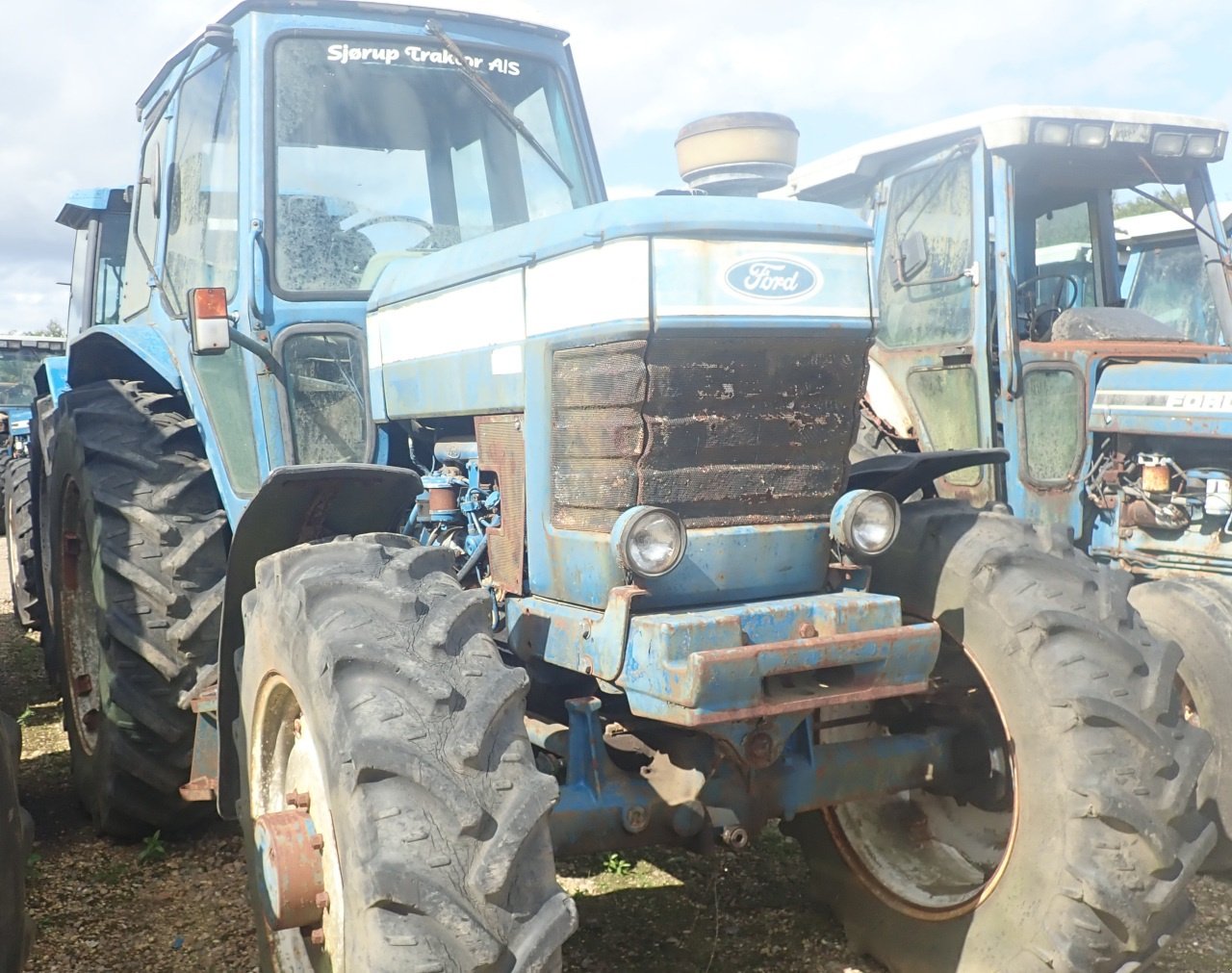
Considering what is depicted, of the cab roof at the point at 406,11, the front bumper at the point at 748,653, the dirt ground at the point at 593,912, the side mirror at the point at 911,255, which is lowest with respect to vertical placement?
the dirt ground at the point at 593,912

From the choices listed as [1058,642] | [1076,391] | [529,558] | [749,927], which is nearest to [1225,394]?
[1076,391]

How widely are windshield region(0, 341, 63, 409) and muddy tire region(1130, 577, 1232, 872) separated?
14167mm

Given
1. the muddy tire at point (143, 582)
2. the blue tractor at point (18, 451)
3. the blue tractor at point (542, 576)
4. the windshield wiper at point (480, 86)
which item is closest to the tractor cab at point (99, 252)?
the blue tractor at point (18, 451)

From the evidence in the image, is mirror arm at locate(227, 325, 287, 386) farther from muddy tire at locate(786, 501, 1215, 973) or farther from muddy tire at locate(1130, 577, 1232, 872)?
muddy tire at locate(1130, 577, 1232, 872)

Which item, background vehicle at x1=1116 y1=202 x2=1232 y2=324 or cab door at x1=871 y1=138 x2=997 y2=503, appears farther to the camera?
background vehicle at x1=1116 y1=202 x2=1232 y2=324

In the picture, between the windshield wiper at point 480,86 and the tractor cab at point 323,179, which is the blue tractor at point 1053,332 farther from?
the windshield wiper at point 480,86

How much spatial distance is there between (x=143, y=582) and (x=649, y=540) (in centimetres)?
189

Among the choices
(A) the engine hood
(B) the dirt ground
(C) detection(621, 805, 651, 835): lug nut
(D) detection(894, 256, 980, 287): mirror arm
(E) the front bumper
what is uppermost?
(D) detection(894, 256, 980, 287): mirror arm

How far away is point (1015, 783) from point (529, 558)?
1301 millimetres

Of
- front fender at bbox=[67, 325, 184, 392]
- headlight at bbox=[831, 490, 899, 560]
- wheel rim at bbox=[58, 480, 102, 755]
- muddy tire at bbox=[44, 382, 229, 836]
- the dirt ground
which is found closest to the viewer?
headlight at bbox=[831, 490, 899, 560]

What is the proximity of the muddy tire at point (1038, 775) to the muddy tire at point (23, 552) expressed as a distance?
459 cm

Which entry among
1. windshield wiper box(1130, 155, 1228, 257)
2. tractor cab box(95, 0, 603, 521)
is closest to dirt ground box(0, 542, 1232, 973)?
tractor cab box(95, 0, 603, 521)

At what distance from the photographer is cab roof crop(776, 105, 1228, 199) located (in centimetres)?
573

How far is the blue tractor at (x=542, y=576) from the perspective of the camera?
246 centimetres
